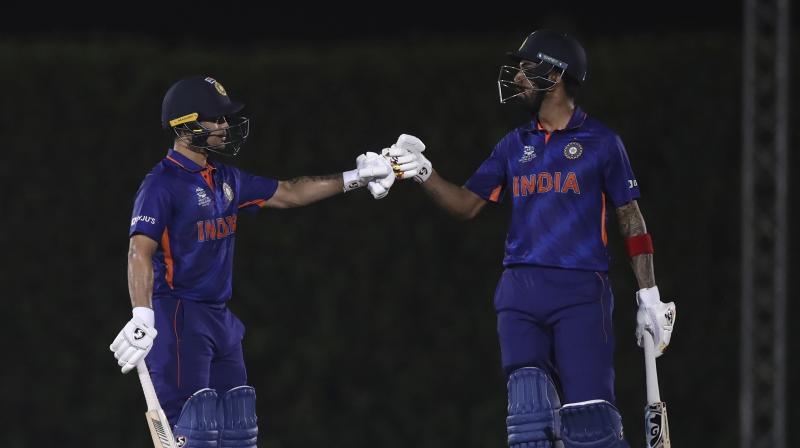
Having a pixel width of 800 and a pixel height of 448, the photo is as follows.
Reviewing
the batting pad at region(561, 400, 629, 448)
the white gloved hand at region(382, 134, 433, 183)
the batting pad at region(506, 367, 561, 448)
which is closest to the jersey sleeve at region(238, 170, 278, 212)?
the white gloved hand at region(382, 134, 433, 183)

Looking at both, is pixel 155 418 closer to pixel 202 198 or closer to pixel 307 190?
pixel 202 198

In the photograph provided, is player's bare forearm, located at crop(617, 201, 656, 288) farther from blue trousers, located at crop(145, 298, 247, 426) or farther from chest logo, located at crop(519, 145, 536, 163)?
blue trousers, located at crop(145, 298, 247, 426)

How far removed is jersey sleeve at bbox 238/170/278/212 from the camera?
7.39 metres

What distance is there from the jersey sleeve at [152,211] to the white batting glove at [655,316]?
85.5 inches

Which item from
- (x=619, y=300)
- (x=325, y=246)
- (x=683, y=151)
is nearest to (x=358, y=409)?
(x=325, y=246)

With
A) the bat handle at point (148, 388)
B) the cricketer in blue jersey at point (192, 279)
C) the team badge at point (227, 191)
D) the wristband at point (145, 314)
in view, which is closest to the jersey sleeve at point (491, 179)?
the cricketer in blue jersey at point (192, 279)

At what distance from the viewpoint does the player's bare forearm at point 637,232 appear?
6945mm

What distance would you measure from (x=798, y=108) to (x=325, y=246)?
335cm

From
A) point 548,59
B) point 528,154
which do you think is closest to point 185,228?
point 528,154

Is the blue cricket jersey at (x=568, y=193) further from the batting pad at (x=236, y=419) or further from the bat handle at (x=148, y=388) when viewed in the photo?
the bat handle at (x=148, y=388)

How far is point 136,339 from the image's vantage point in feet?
21.9

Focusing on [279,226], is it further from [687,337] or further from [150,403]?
[150,403]

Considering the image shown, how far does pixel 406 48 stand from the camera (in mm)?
10766

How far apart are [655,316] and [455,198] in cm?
112
